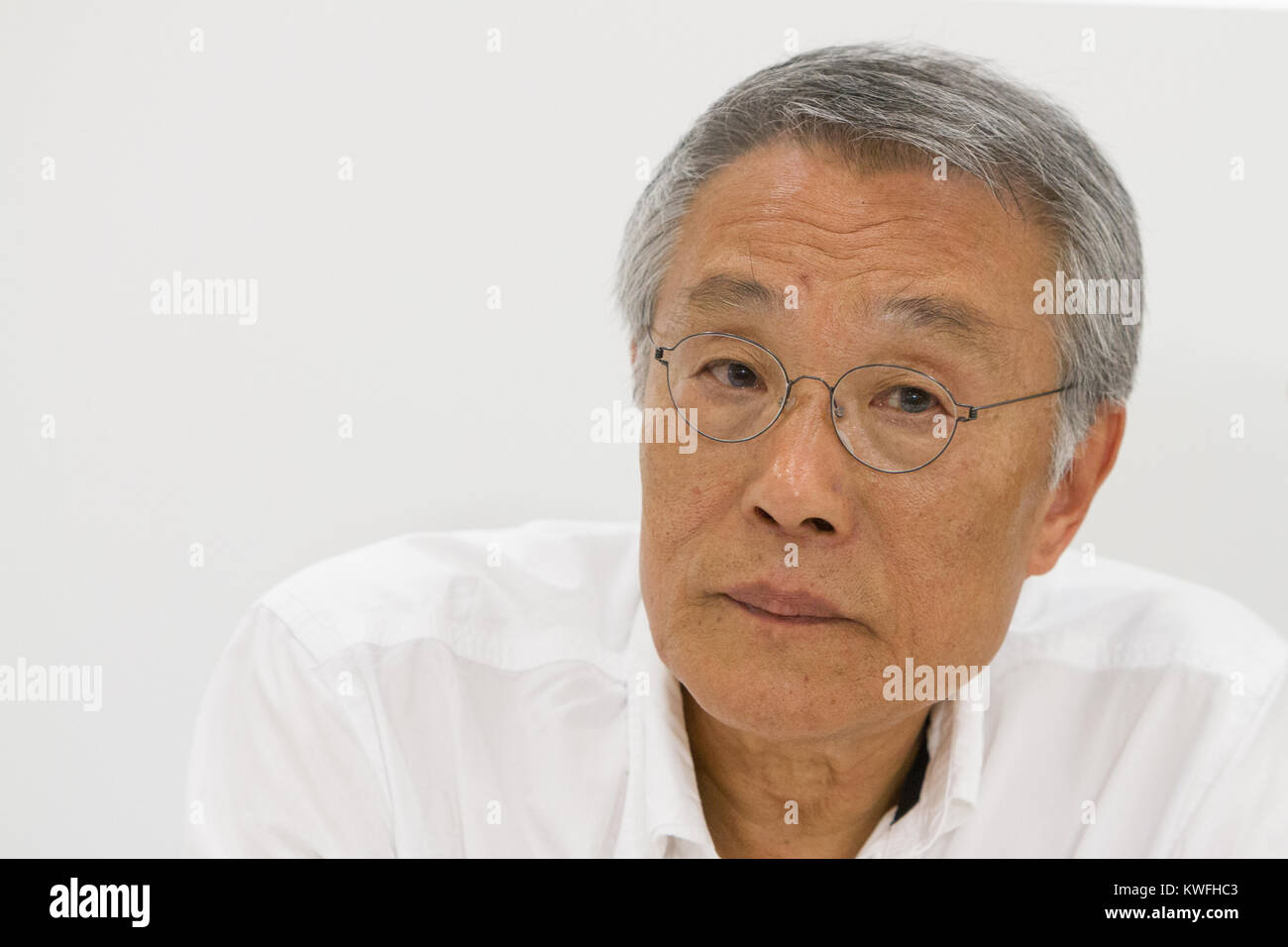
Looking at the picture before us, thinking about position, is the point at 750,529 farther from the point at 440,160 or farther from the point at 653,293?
the point at 440,160

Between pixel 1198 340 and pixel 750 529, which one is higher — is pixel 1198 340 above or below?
above

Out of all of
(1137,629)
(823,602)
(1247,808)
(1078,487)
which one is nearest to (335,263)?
(823,602)

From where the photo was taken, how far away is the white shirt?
1.57 meters

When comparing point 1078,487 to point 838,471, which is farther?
point 1078,487

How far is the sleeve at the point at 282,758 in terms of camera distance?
5.04 feet

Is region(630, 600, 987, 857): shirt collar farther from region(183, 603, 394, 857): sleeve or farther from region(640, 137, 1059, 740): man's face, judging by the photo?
region(183, 603, 394, 857): sleeve

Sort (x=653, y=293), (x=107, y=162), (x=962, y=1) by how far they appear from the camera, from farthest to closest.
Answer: (x=962, y=1), (x=107, y=162), (x=653, y=293)

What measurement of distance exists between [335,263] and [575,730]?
2.77 ft

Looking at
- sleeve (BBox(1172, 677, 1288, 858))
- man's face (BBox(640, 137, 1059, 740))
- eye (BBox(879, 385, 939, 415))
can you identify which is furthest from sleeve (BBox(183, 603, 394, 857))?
sleeve (BBox(1172, 677, 1288, 858))

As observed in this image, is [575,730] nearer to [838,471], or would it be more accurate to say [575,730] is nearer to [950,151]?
[838,471]

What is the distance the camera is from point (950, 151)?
1396mm
